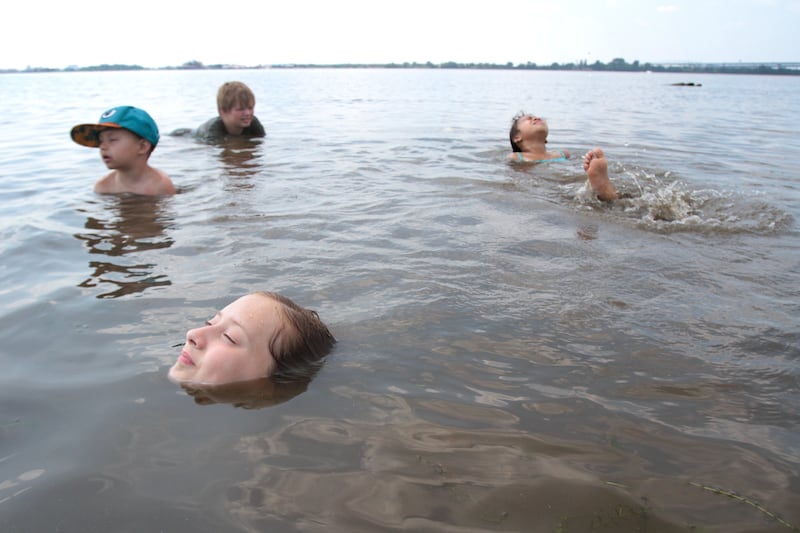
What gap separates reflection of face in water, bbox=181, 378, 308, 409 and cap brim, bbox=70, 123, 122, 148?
172 inches

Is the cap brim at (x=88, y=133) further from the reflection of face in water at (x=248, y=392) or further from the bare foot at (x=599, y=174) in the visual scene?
the bare foot at (x=599, y=174)

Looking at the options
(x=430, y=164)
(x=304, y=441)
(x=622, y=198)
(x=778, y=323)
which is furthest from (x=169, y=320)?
(x=430, y=164)

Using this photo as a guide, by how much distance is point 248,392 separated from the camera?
7.96 ft

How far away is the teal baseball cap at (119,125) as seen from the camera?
5867mm

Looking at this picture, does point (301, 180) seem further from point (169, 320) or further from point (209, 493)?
A: point (209, 493)

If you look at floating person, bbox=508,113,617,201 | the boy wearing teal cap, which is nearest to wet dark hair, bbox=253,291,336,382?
the boy wearing teal cap

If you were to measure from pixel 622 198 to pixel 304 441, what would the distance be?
478 cm

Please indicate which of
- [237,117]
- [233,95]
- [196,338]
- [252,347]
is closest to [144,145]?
[233,95]

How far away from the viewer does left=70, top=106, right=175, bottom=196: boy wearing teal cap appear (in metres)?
5.95

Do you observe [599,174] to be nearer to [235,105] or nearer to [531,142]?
[531,142]

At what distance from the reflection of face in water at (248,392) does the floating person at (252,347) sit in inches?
1.2

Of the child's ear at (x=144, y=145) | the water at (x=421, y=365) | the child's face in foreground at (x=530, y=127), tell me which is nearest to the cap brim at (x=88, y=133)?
the child's ear at (x=144, y=145)

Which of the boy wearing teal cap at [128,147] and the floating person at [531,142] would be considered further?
the floating person at [531,142]

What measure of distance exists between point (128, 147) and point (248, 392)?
4.54 meters
